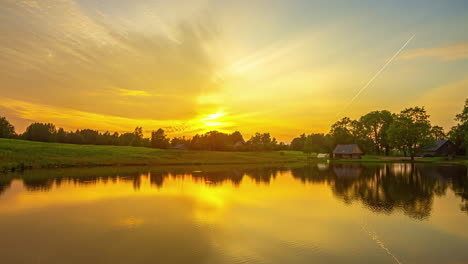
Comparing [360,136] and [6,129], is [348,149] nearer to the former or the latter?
[360,136]

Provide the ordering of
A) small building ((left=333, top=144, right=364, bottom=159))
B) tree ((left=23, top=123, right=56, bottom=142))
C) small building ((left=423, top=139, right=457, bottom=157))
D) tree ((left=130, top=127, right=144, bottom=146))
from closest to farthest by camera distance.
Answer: small building ((left=423, top=139, right=457, bottom=157))
small building ((left=333, top=144, right=364, bottom=159))
tree ((left=23, top=123, right=56, bottom=142))
tree ((left=130, top=127, right=144, bottom=146))

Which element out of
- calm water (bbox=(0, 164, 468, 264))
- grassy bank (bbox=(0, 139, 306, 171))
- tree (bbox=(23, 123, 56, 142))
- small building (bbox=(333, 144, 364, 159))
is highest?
tree (bbox=(23, 123, 56, 142))

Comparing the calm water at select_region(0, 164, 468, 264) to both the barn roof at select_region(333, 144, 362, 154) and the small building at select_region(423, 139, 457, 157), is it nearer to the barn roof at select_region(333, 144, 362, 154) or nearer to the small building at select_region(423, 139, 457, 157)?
the barn roof at select_region(333, 144, 362, 154)

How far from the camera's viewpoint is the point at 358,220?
57.8ft

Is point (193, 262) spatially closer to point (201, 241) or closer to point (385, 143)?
point (201, 241)

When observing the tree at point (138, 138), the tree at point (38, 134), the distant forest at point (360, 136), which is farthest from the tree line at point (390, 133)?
the tree at point (38, 134)

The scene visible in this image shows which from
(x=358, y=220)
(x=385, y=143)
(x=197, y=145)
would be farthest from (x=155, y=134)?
(x=358, y=220)

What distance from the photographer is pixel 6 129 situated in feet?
353

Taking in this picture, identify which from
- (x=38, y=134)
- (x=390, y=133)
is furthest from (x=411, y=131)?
(x=38, y=134)

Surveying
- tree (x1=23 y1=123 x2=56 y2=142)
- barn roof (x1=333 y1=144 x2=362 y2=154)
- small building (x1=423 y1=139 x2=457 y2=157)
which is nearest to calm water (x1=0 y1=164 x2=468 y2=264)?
barn roof (x1=333 y1=144 x2=362 y2=154)

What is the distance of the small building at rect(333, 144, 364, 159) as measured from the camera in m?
112

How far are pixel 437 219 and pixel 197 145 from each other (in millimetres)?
133559

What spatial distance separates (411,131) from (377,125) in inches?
1225

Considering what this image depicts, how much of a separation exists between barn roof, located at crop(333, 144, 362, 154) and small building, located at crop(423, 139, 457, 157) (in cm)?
2619
